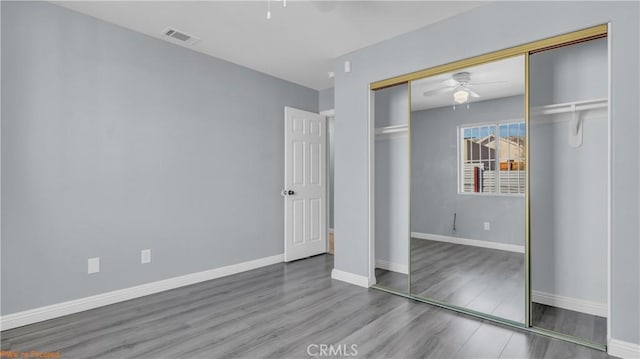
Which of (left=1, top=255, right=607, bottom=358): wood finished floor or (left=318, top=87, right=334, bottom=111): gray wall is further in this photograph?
(left=318, top=87, right=334, bottom=111): gray wall

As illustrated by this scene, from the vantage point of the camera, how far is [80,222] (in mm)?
2881

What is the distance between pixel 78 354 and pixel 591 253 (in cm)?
360

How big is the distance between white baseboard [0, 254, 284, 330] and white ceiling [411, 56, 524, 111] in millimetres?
2879

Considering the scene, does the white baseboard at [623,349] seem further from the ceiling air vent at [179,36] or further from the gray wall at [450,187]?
the ceiling air vent at [179,36]

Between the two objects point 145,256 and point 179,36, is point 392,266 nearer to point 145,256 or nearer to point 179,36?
point 145,256

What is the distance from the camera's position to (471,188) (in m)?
2.91

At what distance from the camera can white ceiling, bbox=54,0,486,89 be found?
9.06 feet

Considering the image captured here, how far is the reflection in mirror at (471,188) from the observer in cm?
263

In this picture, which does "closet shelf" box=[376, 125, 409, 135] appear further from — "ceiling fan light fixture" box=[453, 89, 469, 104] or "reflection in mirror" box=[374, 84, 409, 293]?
"ceiling fan light fixture" box=[453, 89, 469, 104]

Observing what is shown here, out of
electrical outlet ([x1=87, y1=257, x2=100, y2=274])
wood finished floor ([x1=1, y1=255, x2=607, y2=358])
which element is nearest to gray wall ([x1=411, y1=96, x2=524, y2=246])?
wood finished floor ([x1=1, y1=255, x2=607, y2=358])

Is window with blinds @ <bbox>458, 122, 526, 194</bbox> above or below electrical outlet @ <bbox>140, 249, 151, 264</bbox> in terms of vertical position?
above

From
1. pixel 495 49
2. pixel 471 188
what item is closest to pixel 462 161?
pixel 471 188

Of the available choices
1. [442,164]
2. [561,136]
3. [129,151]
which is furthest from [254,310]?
[561,136]

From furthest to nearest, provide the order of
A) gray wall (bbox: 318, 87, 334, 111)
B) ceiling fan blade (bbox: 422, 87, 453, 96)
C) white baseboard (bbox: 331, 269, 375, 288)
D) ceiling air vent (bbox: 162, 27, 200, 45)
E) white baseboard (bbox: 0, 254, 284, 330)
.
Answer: gray wall (bbox: 318, 87, 334, 111)
white baseboard (bbox: 331, 269, 375, 288)
ceiling air vent (bbox: 162, 27, 200, 45)
ceiling fan blade (bbox: 422, 87, 453, 96)
white baseboard (bbox: 0, 254, 284, 330)
